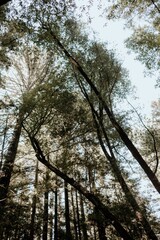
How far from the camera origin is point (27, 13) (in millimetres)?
7465

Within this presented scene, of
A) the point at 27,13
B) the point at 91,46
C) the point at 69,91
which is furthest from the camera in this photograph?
the point at 91,46

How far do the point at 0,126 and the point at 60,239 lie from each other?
41.3 feet

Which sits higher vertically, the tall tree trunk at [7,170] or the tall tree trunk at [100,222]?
the tall tree trunk at [7,170]

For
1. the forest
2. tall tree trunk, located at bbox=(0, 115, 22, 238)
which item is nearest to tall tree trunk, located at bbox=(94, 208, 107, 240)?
the forest

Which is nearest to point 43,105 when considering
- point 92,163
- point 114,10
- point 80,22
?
point 92,163

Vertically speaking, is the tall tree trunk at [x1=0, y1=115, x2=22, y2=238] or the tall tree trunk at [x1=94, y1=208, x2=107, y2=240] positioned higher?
the tall tree trunk at [x1=0, y1=115, x2=22, y2=238]

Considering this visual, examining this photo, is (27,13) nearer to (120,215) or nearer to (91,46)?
(91,46)

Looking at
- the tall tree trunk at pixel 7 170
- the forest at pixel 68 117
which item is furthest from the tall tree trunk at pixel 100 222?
the tall tree trunk at pixel 7 170

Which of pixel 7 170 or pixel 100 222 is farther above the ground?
pixel 7 170

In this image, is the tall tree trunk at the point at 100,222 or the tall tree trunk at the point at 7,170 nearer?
the tall tree trunk at the point at 7,170

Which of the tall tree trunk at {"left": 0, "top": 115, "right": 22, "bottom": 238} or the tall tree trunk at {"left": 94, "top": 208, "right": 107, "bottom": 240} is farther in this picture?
the tall tree trunk at {"left": 94, "top": 208, "right": 107, "bottom": 240}

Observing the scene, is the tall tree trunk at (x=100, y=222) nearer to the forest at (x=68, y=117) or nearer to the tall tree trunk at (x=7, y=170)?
the forest at (x=68, y=117)

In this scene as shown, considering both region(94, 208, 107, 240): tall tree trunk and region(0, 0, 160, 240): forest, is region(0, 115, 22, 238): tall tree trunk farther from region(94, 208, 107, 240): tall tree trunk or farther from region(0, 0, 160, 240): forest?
region(94, 208, 107, 240): tall tree trunk

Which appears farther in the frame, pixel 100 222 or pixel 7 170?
pixel 100 222
